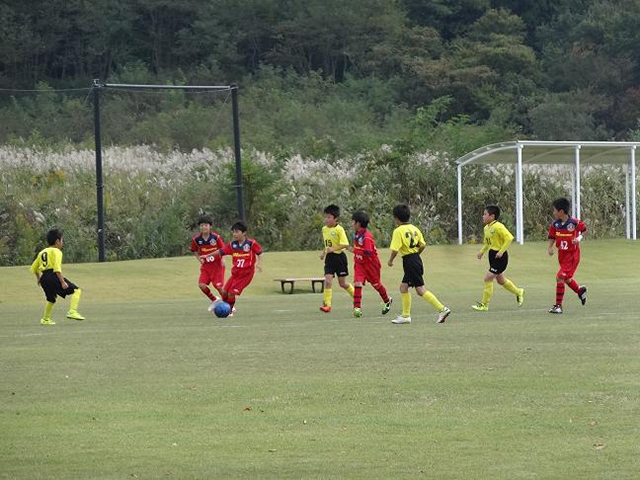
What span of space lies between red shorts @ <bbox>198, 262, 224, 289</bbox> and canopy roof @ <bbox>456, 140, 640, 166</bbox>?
1674cm

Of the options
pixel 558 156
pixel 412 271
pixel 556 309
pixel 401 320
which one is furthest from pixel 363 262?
pixel 558 156

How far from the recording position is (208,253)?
23844 millimetres

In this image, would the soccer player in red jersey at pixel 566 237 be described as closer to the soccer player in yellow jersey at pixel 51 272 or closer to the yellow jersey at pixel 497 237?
the yellow jersey at pixel 497 237

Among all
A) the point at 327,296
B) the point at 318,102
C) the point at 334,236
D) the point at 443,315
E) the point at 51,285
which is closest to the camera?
the point at 443,315

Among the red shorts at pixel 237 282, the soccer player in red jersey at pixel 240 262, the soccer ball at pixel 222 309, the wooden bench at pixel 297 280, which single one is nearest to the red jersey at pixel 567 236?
the soccer player in red jersey at pixel 240 262

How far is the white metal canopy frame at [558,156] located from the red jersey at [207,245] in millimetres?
16954

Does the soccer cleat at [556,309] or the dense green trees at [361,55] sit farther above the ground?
the dense green trees at [361,55]

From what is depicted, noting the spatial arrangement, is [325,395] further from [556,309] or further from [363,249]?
[363,249]

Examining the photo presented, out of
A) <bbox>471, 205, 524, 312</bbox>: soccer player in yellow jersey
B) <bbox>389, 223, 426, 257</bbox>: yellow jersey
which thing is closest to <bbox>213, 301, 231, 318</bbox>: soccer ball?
<bbox>389, 223, 426, 257</bbox>: yellow jersey

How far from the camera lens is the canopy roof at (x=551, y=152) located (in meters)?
39.3

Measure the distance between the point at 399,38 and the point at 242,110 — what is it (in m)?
14.1

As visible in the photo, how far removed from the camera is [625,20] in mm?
74812

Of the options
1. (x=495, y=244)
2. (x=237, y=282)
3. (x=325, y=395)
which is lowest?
(x=325, y=395)

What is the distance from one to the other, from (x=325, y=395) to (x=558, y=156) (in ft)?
100
